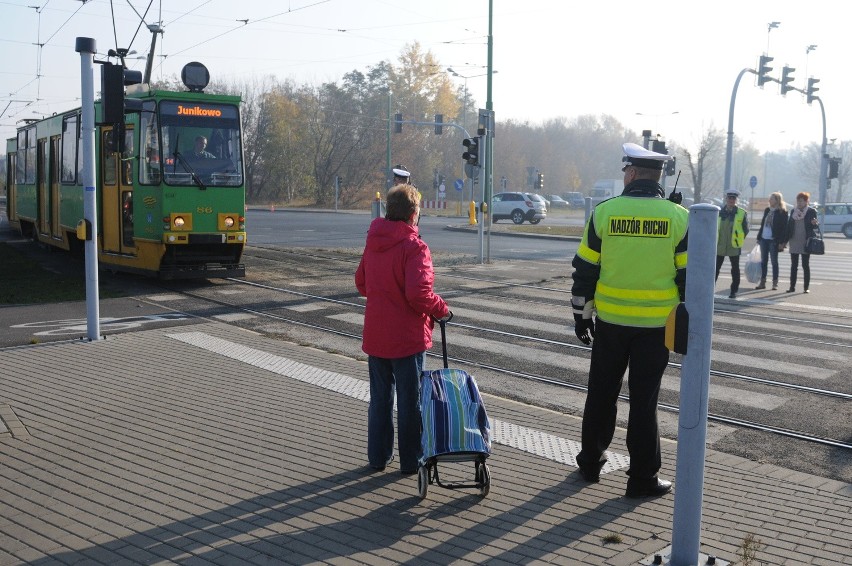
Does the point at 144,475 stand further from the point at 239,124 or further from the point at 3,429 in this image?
the point at 239,124

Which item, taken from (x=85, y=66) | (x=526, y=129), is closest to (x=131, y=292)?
(x=85, y=66)

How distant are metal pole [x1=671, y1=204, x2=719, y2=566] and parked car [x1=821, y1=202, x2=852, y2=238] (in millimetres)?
43529

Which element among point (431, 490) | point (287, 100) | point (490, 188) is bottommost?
point (431, 490)

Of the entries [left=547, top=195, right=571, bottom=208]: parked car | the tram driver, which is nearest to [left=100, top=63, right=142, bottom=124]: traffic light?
the tram driver

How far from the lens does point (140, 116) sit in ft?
51.8

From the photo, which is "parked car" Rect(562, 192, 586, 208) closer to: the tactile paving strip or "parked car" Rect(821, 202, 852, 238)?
"parked car" Rect(821, 202, 852, 238)

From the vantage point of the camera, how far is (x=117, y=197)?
16547 millimetres

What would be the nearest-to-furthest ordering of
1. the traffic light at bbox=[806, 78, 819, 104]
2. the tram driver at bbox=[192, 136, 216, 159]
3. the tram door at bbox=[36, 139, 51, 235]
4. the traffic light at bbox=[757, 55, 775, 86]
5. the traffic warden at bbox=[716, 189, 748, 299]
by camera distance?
1. the traffic warden at bbox=[716, 189, 748, 299]
2. the tram driver at bbox=[192, 136, 216, 159]
3. the tram door at bbox=[36, 139, 51, 235]
4. the traffic light at bbox=[757, 55, 775, 86]
5. the traffic light at bbox=[806, 78, 819, 104]

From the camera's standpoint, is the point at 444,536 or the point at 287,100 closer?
the point at 444,536

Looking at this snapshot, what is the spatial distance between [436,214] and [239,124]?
44.6 m

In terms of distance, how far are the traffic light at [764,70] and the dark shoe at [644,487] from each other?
26.9 meters

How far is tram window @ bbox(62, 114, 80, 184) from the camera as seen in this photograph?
61.7 feet

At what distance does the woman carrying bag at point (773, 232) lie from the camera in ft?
55.8

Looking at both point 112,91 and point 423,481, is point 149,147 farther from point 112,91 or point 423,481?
point 423,481
